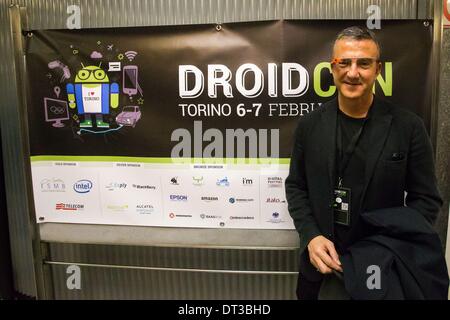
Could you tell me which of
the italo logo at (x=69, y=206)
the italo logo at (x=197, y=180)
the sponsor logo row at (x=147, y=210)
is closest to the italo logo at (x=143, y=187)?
the sponsor logo row at (x=147, y=210)

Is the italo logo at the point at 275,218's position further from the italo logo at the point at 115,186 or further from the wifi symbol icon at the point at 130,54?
the wifi symbol icon at the point at 130,54

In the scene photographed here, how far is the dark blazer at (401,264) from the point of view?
3.92 ft

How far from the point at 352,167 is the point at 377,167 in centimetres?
9

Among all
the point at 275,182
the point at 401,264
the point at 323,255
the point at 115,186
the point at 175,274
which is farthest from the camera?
the point at 175,274

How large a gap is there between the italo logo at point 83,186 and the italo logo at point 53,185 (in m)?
0.08

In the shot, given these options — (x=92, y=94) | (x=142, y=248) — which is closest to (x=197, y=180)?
(x=142, y=248)

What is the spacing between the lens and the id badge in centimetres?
135

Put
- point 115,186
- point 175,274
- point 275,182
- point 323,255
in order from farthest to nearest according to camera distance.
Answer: point 175,274 → point 115,186 → point 275,182 → point 323,255

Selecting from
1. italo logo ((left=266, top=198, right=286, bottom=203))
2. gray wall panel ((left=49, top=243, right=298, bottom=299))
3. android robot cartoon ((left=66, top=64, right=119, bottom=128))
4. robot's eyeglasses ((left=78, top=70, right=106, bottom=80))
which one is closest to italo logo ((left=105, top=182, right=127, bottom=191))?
android robot cartoon ((left=66, top=64, right=119, bottom=128))

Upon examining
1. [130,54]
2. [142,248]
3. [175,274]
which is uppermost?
[130,54]

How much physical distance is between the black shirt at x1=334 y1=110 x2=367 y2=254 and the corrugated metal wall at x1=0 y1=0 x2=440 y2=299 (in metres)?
0.78

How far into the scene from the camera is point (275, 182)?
1888 mm

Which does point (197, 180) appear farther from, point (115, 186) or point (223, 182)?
point (115, 186)
